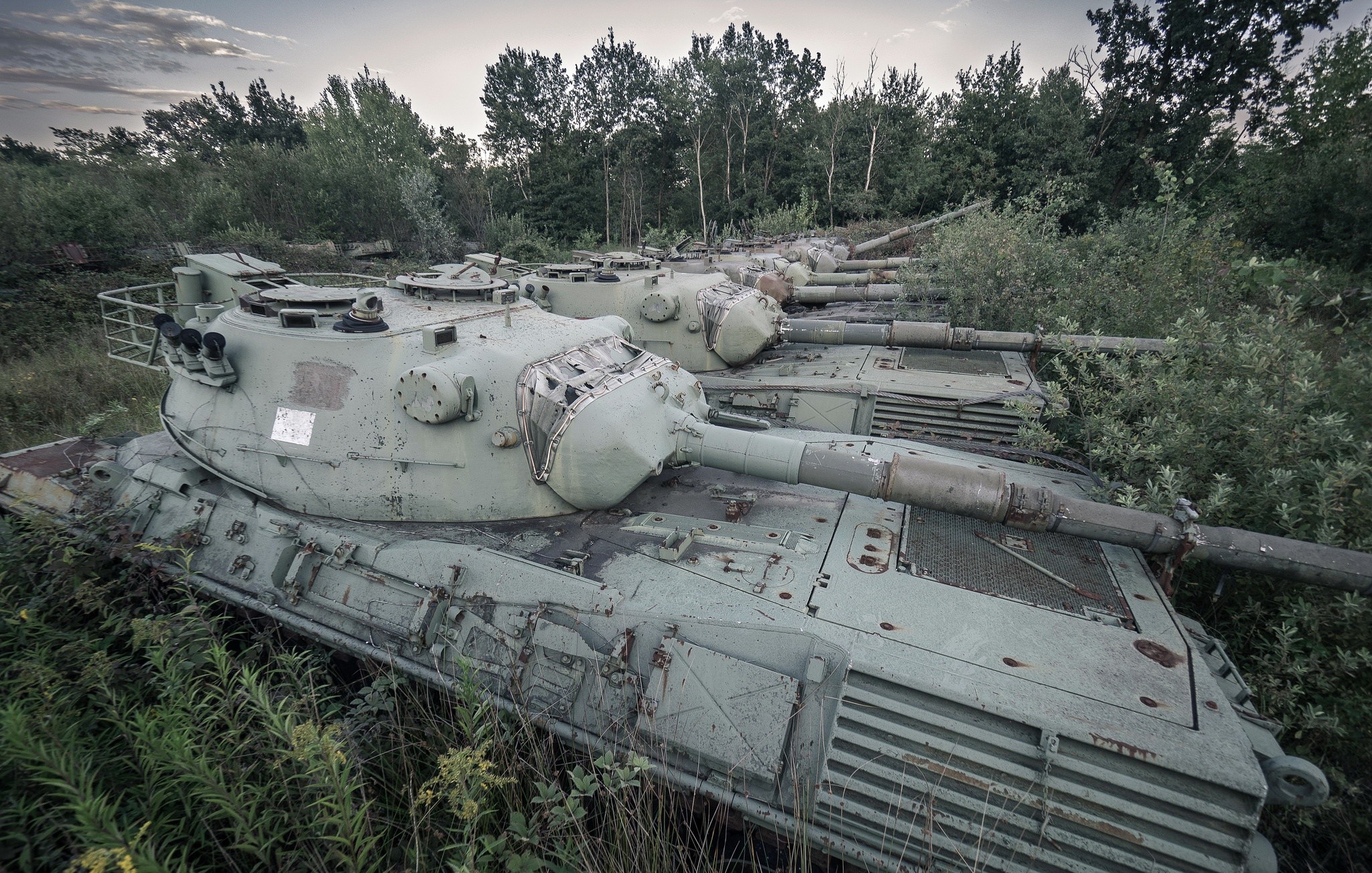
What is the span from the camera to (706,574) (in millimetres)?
4797

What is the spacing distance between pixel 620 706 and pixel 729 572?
1235 millimetres

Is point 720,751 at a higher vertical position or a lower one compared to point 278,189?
lower

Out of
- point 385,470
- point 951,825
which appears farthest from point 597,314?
point 951,825

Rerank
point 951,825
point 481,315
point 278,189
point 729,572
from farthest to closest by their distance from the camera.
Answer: point 278,189 → point 481,315 → point 729,572 → point 951,825

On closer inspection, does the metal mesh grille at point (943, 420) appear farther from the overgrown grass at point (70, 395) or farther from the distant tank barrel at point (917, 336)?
the overgrown grass at point (70, 395)

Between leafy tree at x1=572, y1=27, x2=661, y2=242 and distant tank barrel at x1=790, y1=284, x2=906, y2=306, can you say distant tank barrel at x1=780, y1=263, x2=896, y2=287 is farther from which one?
leafy tree at x1=572, y1=27, x2=661, y2=242

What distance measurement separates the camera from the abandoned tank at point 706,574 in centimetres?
353

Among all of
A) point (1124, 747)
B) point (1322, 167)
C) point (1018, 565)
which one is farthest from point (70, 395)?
point (1322, 167)

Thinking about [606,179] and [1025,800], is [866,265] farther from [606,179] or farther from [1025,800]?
[606,179]

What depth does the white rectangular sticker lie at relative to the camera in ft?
18.1

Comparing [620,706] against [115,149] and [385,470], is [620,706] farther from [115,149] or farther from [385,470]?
[115,149]

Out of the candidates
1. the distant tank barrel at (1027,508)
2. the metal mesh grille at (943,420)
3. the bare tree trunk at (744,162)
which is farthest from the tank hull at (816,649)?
the bare tree trunk at (744,162)

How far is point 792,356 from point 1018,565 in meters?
7.30

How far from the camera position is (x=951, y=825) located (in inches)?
139
